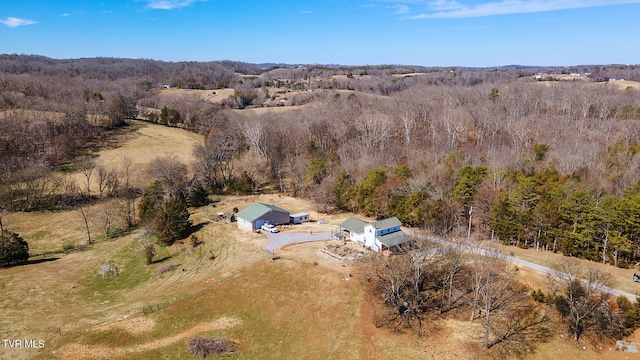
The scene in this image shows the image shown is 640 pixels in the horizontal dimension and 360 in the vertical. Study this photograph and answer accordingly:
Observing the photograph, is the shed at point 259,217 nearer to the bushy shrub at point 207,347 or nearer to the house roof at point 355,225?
the house roof at point 355,225

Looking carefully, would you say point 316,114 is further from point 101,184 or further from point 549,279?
point 549,279

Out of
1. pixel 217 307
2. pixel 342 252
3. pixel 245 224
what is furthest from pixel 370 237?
→ pixel 217 307

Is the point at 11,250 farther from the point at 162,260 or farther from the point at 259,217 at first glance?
the point at 259,217

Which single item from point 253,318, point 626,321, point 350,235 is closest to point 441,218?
point 350,235

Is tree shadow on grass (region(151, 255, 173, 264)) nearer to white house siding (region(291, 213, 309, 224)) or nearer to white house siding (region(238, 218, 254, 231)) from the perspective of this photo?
white house siding (region(238, 218, 254, 231))

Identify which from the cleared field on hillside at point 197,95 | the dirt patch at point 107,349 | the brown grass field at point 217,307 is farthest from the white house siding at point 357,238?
the cleared field on hillside at point 197,95

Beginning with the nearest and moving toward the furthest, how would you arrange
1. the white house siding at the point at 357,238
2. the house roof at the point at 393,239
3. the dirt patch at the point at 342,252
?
the dirt patch at the point at 342,252 → the house roof at the point at 393,239 → the white house siding at the point at 357,238

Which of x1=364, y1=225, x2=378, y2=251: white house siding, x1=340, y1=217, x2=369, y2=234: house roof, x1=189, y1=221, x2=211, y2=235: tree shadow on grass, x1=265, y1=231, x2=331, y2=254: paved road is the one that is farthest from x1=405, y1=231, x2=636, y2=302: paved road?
x1=189, y1=221, x2=211, y2=235: tree shadow on grass
